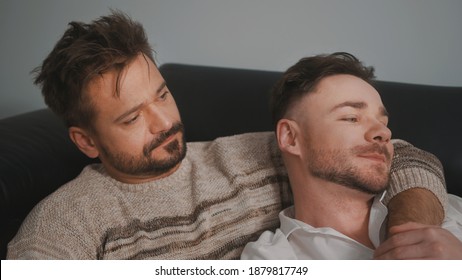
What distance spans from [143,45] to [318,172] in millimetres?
459

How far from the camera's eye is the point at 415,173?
90 centimetres

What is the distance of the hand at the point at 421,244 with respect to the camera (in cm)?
66

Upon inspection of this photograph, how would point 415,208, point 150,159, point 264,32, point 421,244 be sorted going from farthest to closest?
point 264,32, point 150,159, point 415,208, point 421,244

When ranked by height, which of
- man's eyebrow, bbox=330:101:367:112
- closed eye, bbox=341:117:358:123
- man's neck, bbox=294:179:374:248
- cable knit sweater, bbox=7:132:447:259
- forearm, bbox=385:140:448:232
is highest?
man's eyebrow, bbox=330:101:367:112

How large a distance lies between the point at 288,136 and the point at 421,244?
0.35 m

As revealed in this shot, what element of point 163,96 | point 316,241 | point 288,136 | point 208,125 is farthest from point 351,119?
point 208,125

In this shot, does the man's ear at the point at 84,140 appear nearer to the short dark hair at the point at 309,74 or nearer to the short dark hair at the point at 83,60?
the short dark hair at the point at 83,60

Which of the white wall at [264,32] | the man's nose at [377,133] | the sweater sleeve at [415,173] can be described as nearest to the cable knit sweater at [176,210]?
the sweater sleeve at [415,173]

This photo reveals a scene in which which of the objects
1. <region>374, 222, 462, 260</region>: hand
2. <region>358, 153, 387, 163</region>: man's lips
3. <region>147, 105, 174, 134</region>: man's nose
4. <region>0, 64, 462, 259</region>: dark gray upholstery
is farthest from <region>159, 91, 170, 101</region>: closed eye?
<region>374, 222, 462, 260</region>: hand

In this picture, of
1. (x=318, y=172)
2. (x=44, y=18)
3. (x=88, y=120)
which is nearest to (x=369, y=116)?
(x=318, y=172)

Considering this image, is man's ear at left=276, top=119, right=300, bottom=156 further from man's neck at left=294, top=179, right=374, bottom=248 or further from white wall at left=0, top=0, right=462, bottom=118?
white wall at left=0, top=0, right=462, bottom=118

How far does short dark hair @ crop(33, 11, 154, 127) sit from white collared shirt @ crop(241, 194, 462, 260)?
0.44 metres

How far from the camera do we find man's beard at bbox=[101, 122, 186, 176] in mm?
915

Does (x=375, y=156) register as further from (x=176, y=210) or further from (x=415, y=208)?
(x=176, y=210)
